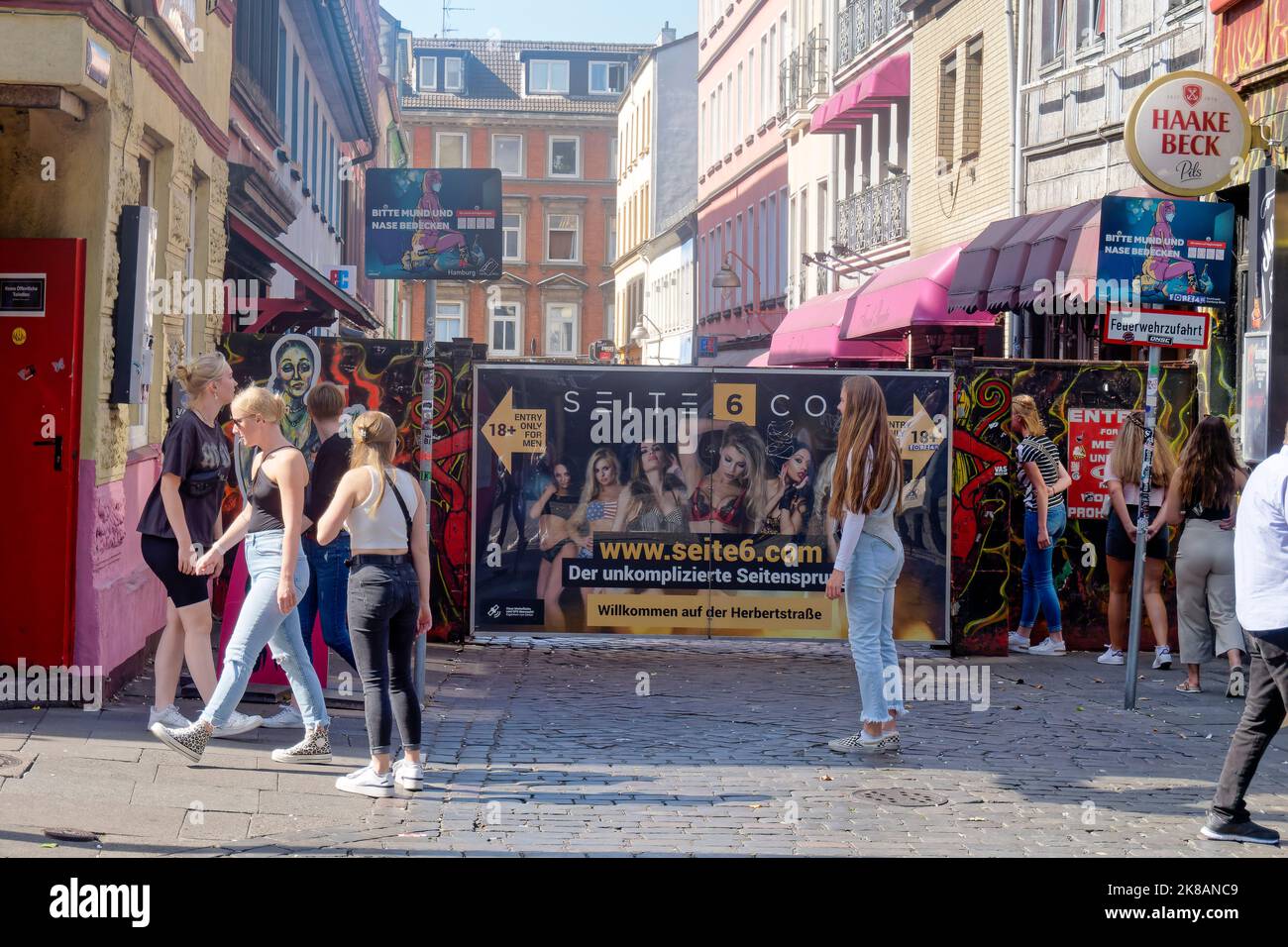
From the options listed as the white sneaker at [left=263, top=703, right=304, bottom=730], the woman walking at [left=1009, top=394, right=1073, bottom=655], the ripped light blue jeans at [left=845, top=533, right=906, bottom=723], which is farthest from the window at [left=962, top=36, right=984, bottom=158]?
the white sneaker at [left=263, top=703, right=304, bottom=730]

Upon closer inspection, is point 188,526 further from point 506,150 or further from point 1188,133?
point 506,150

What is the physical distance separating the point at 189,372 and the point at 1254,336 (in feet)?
29.8

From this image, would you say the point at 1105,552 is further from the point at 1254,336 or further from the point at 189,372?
the point at 189,372

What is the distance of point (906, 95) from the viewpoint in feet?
94.1

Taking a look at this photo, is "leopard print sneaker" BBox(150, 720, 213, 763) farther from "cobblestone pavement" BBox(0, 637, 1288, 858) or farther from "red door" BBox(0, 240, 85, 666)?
"red door" BBox(0, 240, 85, 666)

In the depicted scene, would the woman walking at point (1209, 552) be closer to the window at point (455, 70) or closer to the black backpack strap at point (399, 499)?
the black backpack strap at point (399, 499)

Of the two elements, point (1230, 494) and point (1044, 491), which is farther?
point (1044, 491)

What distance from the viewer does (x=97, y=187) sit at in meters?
9.69

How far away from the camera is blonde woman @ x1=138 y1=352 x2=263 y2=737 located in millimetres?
8586

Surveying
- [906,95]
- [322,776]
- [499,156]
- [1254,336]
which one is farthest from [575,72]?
[322,776]

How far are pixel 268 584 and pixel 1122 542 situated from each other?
6.94 metres

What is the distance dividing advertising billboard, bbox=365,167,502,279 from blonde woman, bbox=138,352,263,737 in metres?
1.63

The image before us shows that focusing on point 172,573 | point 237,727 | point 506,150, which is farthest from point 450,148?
point 172,573
